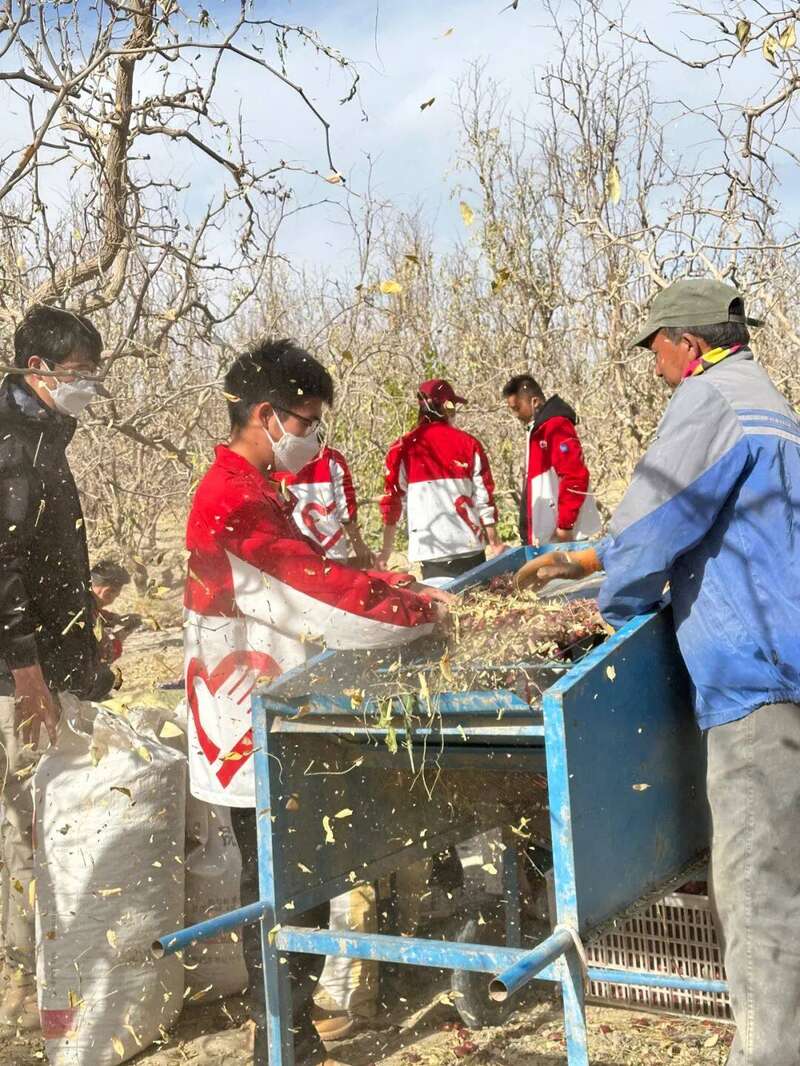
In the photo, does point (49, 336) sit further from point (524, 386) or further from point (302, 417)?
point (524, 386)

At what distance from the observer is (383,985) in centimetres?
382

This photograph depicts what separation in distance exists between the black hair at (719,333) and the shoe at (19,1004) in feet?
8.90

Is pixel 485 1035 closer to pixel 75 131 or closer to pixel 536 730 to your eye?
pixel 536 730

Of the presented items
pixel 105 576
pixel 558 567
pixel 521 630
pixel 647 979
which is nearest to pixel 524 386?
pixel 105 576

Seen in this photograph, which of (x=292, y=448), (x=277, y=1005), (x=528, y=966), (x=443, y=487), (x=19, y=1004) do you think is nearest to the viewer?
(x=528, y=966)

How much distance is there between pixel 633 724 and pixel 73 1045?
1867 millimetres

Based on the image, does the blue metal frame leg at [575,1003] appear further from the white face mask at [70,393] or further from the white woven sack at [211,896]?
the white face mask at [70,393]

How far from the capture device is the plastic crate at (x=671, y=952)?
3.20 meters

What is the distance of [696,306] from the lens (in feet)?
9.17

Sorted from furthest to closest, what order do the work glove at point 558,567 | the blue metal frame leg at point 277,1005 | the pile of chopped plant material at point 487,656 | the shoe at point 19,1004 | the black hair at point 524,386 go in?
1. the black hair at point 524,386
2. the shoe at point 19,1004
3. the work glove at point 558,567
4. the blue metal frame leg at point 277,1005
5. the pile of chopped plant material at point 487,656

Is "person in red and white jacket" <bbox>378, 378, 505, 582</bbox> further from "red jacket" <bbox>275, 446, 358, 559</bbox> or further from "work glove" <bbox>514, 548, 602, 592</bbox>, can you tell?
"work glove" <bbox>514, 548, 602, 592</bbox>

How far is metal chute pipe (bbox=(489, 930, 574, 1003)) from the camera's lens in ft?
6.61

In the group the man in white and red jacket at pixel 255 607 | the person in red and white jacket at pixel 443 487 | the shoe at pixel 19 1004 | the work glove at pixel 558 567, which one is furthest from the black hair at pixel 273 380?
the person in red and white jacket at pixel 443 487

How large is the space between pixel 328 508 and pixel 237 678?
9.78 feet
